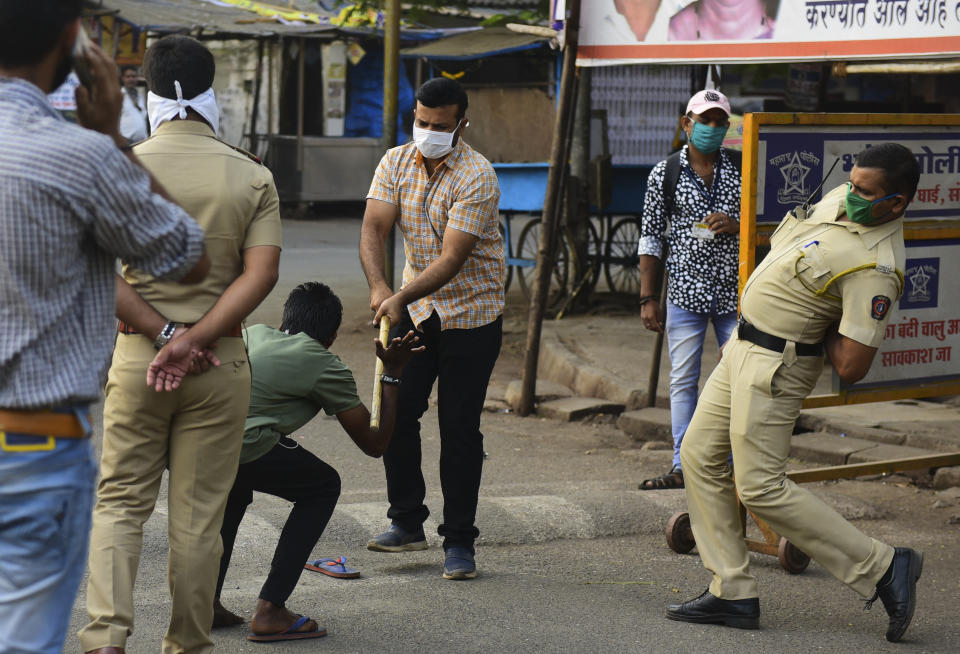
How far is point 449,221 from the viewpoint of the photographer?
15.8ft

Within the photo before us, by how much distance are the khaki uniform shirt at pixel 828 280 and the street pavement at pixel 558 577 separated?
43.0 inches

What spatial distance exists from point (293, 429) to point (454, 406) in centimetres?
95

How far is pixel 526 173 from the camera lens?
36.7 ft

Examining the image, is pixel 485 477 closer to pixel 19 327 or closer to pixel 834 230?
pixel 834 230

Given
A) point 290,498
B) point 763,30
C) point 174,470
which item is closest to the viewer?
point 174,470

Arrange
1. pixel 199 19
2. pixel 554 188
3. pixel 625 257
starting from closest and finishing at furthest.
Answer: pixel 554 188 < pixel 625 257 < pixel 199 19

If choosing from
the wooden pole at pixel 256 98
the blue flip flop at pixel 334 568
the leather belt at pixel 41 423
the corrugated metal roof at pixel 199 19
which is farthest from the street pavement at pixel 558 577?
the wooden pole at pixel 256 98

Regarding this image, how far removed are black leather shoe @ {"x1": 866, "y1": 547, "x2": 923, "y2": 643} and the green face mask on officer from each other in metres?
1.15

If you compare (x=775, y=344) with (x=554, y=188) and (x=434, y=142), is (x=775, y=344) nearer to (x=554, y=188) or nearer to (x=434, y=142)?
(x=434, y=142)

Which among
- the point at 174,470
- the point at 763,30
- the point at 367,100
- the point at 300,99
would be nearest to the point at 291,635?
the point at 174,470

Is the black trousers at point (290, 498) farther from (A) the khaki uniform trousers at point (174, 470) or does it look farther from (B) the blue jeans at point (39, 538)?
(B) the blue jeans at point (39, 538)

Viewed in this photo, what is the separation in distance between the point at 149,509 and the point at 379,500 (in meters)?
2.32

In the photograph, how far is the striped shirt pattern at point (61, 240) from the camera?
226 cm

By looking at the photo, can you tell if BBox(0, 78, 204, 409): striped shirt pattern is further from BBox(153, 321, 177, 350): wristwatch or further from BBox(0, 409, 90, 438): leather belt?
BBox(153, 321, 177, 350): wristwatch
